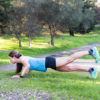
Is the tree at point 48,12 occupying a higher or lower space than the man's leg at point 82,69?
higher

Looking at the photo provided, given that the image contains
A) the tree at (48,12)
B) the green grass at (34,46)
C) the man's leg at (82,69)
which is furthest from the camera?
the tree at (48,12)

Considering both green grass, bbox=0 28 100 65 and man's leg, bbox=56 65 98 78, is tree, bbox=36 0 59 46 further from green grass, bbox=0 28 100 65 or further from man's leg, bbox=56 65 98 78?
man's leg, bbox=56 65 98 78

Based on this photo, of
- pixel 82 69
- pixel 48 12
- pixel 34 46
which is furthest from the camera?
pixel 34 46

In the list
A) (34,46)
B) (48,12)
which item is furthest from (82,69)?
(34,46)

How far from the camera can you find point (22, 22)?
23.0m

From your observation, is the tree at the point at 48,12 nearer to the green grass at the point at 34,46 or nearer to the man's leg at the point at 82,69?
the green grass at the point at 34,46

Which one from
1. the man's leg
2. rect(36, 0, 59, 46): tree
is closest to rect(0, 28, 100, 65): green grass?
rect(36, 0, 59, 46): tree

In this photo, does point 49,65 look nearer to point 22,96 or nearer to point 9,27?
point 22,96

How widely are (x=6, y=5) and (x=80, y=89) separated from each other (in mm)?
13967

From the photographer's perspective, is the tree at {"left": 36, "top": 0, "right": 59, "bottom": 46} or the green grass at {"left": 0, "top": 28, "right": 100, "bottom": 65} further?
the tree at {"left": 36, "top": 0, "right": 59, "bottom": 46}

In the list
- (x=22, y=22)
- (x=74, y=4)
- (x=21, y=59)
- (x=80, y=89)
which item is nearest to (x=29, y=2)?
(x=22, y=22)

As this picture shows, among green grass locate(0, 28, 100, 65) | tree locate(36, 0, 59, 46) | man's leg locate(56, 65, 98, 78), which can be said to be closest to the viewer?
man's leg locate(56, 65, 98, 78)

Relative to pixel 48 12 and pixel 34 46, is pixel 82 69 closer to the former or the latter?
pixel 48 12

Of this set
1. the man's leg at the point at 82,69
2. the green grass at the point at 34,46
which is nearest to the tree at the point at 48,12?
the green grass at the point at 34,46
